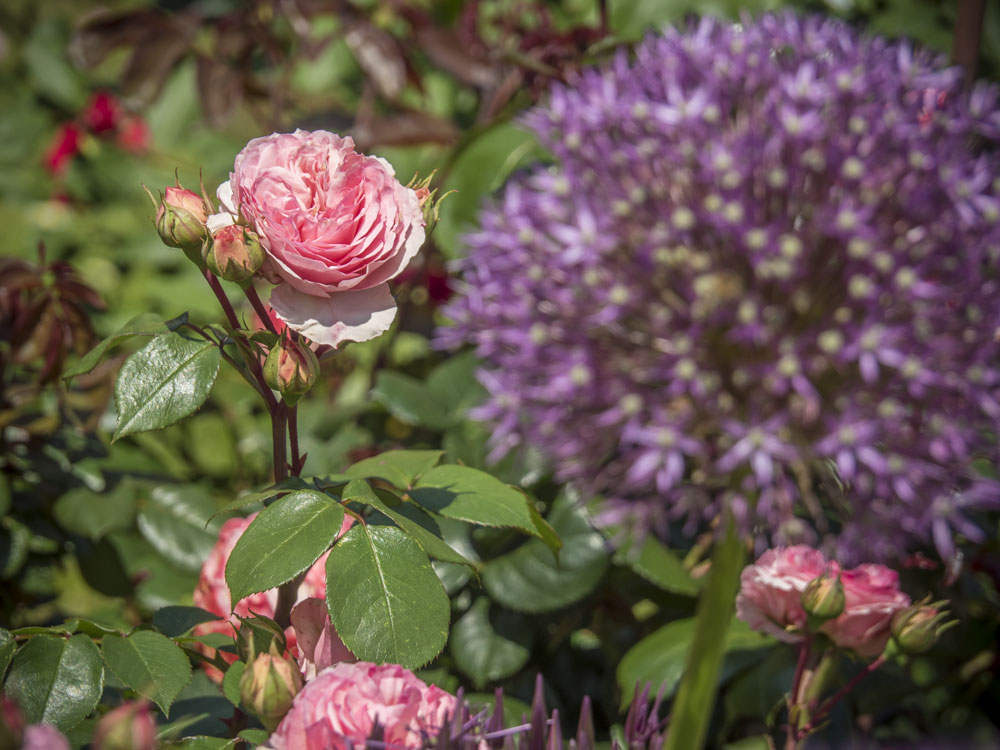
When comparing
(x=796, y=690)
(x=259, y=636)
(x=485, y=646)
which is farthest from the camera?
(x=485, y=646)

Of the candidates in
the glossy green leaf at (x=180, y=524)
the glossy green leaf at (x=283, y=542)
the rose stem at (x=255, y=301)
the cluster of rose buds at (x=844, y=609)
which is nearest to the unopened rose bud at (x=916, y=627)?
the cluster of rose buds at (x=844, y=609)

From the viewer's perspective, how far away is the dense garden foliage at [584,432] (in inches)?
24.0

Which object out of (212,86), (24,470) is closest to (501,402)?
(24,470)

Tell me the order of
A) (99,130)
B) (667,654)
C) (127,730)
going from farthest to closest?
(99,130) → (667,654) → (127,730)

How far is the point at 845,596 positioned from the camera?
91cm

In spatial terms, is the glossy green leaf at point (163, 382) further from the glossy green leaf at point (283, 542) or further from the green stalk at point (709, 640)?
the green stalk at point (709, 640)

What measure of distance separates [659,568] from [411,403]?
408 millimetres

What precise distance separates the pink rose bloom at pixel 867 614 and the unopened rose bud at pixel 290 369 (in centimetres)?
55

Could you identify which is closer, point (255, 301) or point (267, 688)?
point (267, 688)

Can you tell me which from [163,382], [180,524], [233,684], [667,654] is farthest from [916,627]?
[180,524]

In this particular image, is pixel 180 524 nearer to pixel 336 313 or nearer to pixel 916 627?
pixel 336 313

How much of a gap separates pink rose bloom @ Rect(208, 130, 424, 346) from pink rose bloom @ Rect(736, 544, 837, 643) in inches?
17.8

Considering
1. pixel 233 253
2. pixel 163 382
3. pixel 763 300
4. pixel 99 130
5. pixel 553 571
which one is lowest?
pixel 99 130

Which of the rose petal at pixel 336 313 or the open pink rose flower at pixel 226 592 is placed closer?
the rose petal at pixel 336 313
